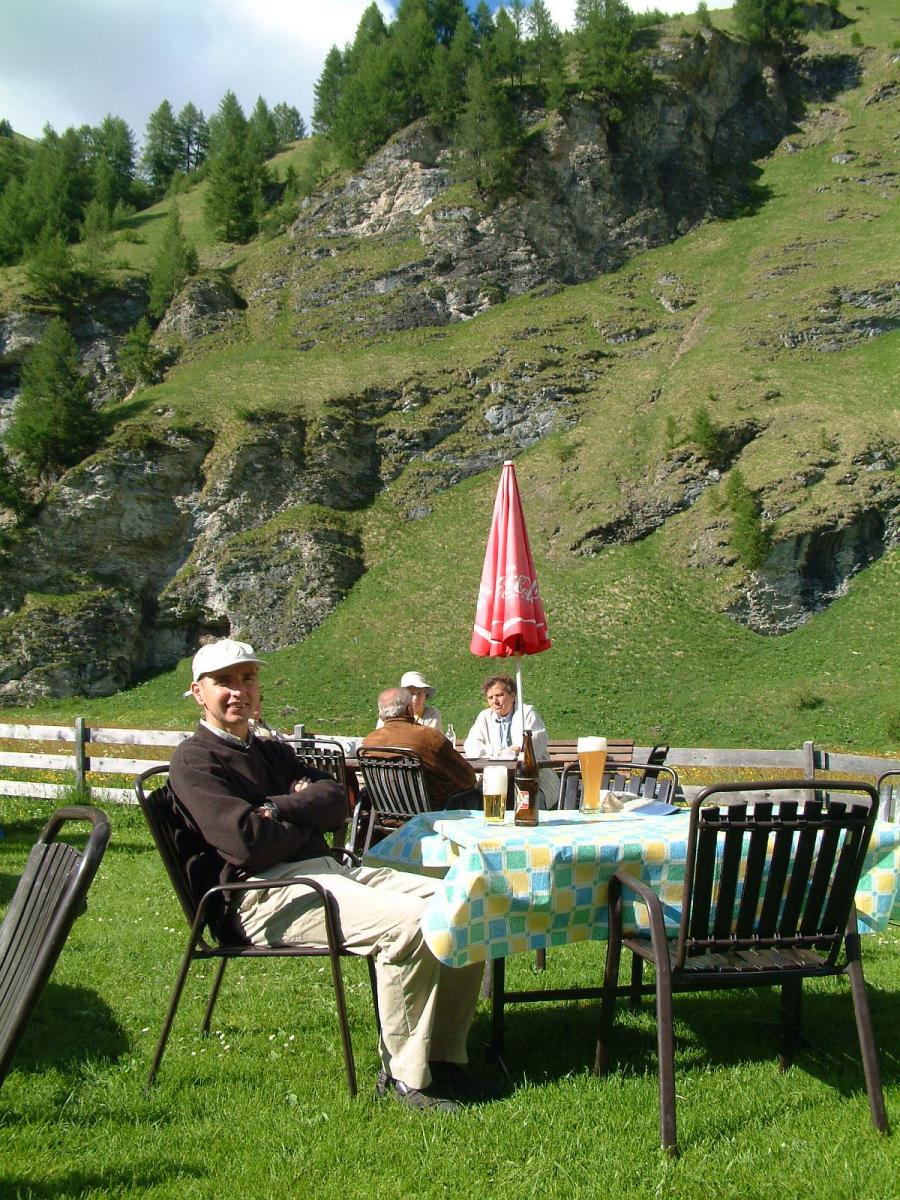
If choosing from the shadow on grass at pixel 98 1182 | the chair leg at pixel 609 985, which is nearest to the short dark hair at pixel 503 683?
the chair leg at pixel 609 985

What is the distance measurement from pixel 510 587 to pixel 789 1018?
13.2 feet

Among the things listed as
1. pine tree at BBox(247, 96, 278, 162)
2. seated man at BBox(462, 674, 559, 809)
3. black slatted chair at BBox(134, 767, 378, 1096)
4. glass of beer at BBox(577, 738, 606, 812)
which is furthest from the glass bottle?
pine tree at BBox(247, 96, 278, 162)

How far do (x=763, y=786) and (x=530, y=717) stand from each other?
15.7ft

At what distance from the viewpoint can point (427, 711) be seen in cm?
921

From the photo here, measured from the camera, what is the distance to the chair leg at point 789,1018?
3680mm

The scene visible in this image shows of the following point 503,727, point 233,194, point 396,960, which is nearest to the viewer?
point 396,960

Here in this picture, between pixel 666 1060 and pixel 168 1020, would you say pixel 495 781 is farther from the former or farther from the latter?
pixel 168 1020

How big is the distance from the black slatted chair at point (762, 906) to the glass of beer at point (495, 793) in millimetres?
622

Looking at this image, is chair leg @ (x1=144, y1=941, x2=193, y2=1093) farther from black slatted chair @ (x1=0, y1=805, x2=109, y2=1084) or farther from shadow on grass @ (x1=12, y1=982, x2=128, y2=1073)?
black slatted chair @ (x1=0, y1=805, x2=109, y2=1084)

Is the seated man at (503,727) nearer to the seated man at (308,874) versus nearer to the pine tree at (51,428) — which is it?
the seated man at (308,874)

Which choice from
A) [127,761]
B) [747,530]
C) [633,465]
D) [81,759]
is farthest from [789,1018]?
[633,465]

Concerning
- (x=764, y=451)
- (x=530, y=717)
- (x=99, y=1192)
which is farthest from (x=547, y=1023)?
(x=764, y=451)

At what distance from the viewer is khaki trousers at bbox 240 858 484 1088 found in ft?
10.9

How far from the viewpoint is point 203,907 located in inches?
140
